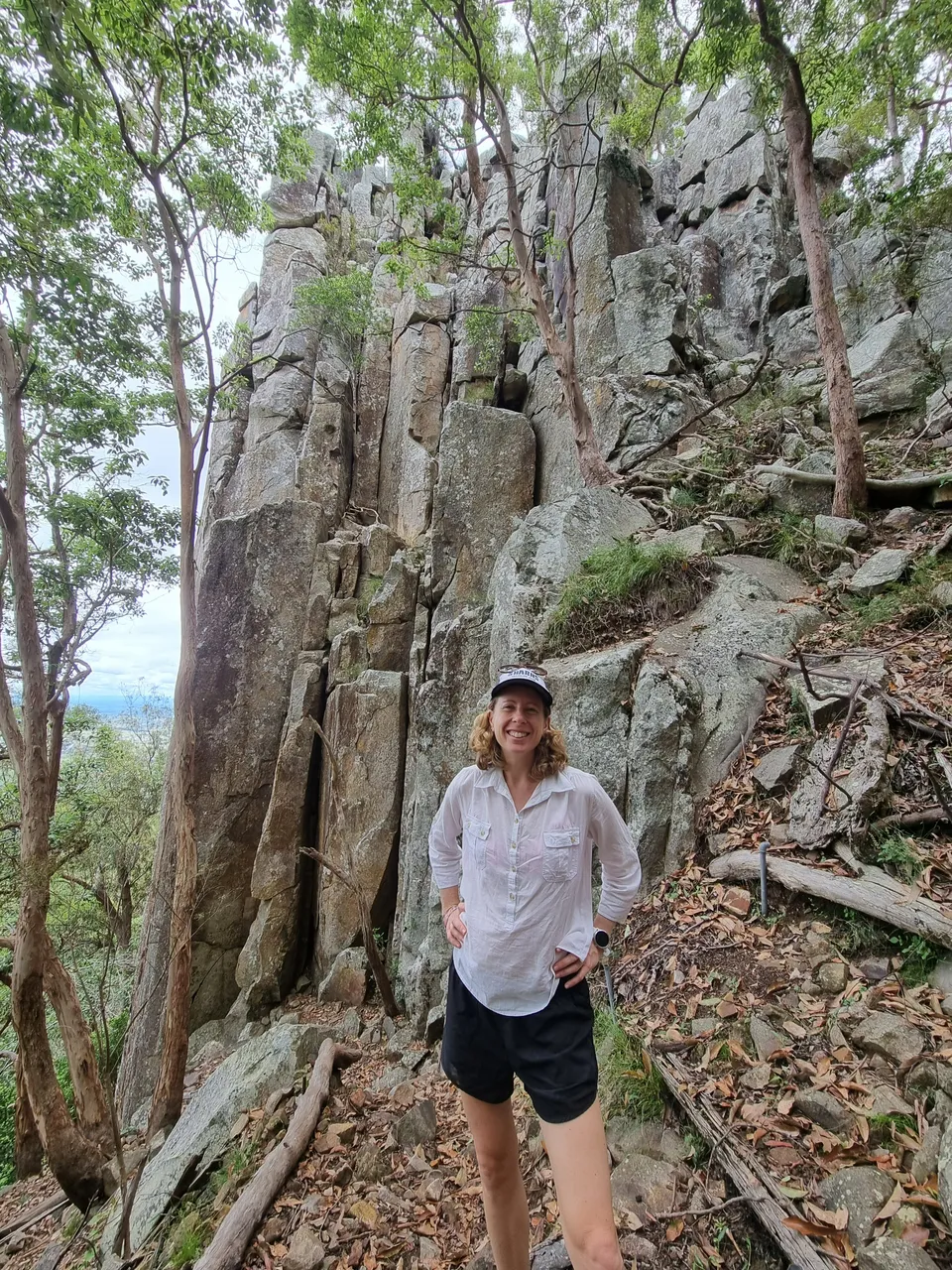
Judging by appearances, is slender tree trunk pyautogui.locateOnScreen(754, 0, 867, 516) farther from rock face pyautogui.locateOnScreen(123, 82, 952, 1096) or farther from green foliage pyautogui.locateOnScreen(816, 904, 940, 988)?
green foliage pyautogui.locateOnScreen(816, 904, 940, 988)

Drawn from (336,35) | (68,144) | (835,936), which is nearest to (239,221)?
(68,144)

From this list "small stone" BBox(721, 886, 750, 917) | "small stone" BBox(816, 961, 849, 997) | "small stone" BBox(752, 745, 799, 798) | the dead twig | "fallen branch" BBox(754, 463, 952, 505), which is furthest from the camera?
"fallen branch" BBox(754, 463, 952, 505)

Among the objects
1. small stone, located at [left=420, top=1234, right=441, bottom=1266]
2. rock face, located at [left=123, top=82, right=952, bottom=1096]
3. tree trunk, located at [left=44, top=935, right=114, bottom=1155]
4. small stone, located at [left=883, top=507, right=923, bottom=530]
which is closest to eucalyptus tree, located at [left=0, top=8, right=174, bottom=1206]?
tree trunk, located at [left=44, top=935, right=114, bottom=1155]

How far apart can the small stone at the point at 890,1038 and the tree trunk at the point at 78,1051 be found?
818 cm

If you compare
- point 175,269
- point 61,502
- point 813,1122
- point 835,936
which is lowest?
point 813,1122

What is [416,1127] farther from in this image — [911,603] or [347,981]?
[911,603]

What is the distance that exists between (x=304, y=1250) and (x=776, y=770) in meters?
4.49

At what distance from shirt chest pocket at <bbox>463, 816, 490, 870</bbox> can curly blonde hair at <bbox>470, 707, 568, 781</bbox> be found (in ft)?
0.78

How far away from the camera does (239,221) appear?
947 centimetres

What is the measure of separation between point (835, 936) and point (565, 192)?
15486mm

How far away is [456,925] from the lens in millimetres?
2453

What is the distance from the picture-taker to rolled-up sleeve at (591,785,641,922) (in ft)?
7.79

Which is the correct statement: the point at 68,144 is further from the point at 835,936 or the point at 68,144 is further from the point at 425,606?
the point at 835,936

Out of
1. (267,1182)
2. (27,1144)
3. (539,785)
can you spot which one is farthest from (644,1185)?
(27,1144)
